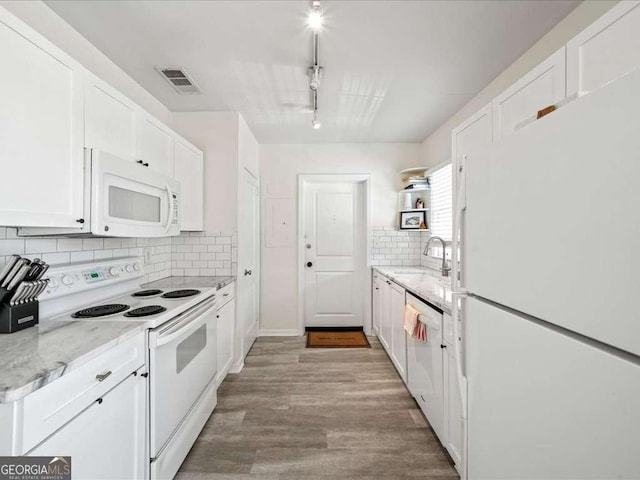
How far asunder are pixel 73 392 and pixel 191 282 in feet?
5.01

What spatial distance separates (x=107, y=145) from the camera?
1561 millimetres

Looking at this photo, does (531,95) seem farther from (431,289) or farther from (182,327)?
(182,327)

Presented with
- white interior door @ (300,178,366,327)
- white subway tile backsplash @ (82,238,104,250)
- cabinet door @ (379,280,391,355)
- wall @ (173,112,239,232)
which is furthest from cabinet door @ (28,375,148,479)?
white interior door @ (300,178,366,327)

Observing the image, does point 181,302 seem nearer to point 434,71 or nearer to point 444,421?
point 444,421

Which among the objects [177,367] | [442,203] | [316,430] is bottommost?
[316,430]

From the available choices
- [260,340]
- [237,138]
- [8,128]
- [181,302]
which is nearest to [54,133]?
[8,128]

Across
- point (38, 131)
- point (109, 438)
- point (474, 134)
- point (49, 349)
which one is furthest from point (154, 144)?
point (474, 134)

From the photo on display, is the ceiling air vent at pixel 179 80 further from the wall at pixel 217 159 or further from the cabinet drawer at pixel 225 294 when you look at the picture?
the cabinet drawer at pixel 225 294

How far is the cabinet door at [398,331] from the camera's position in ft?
8.13

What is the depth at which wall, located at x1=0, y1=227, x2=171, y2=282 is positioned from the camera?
54.3 inches

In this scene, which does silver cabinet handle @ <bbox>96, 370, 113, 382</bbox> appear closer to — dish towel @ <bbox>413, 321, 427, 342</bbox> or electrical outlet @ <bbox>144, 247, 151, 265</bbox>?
electrical outlet @ <bbox>144, 247, 151, 265</bbox>

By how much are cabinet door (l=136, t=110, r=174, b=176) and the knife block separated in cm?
103

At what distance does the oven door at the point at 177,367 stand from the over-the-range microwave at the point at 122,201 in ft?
1.96

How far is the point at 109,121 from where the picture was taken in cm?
158
